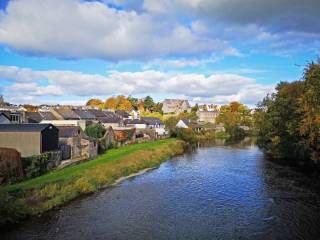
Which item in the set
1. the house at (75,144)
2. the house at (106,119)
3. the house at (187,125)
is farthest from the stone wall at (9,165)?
the house at (187,125)

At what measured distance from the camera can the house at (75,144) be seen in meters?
44.0

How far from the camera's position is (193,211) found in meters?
25.3

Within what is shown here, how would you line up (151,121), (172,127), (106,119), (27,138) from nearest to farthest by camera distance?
1. (27,138)
2. (106,119)
3. (172,127)
4. (151,121)

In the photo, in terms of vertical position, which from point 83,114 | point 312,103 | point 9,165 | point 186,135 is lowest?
point 9,165

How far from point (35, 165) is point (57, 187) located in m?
6.27

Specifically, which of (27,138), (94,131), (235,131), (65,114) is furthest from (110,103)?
(27,138)

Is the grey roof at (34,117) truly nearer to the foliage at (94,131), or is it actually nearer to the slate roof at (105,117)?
the foliage at (94,131)

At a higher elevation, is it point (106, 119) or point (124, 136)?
point (106, 119)

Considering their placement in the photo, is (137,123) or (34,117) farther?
(137,123)

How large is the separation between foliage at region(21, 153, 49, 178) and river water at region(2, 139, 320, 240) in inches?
257

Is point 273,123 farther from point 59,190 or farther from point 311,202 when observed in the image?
point 59,190

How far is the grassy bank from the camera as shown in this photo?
22220 millimetres

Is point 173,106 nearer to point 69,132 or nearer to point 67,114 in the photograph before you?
point 67,114

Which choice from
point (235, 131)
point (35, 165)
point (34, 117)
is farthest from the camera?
point (235, 131)
